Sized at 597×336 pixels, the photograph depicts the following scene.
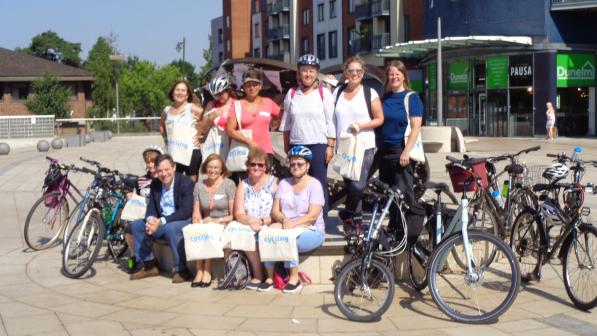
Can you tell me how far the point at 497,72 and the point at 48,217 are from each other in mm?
31783

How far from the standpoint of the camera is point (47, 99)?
5138cm

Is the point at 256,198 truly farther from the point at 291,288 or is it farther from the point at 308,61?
the point at 308,61

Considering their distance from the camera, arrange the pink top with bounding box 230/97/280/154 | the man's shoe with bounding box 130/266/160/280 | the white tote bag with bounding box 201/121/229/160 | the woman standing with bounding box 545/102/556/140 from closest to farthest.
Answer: the man's shoe with bounding box 130/266/160/280, the pink top with bounding box 230/97/280/154, the white tote bag with bounding box 201/121/229/160, the woman standing with bounding box 545/102/556/140

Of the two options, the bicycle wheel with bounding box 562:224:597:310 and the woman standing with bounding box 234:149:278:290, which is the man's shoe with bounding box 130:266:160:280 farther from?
the bicycle wheel with bounding box 562:224:597:310

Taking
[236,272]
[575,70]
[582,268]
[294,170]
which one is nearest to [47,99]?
[575,70]

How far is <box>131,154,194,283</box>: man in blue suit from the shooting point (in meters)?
7.39

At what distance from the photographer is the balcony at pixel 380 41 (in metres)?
51.4

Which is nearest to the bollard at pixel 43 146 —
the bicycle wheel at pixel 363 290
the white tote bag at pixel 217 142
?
the white tote bag at pixel 217 142

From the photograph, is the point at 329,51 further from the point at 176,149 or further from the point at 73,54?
the point at 73,54

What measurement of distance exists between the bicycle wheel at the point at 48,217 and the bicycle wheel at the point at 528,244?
5602 mm

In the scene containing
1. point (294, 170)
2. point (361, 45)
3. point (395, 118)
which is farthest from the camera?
point (361, 45)

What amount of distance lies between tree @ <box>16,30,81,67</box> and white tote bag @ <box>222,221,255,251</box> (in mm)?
107987

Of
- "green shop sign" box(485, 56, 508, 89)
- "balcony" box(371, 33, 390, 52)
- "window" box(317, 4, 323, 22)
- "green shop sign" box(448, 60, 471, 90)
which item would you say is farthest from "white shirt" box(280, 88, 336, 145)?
"window" box(317, 4, 323, 22)

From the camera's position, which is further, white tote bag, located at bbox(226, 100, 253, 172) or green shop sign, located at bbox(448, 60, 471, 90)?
green shop sign, located at bbox(448, 60, 471, 90)
